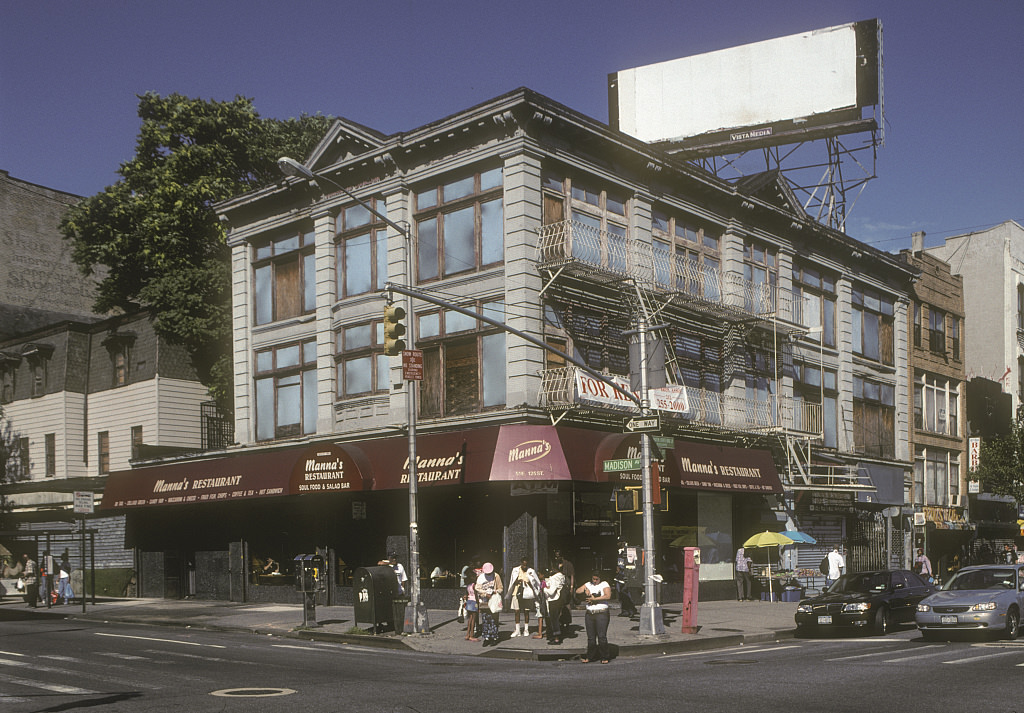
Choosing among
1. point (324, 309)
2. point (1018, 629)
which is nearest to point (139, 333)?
point (324, 309)

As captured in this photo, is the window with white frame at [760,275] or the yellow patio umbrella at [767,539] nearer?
the yellow patio umbrella at [767,539]

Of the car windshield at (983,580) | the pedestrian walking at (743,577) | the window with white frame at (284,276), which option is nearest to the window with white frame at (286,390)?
the window with white frame at (284,276)

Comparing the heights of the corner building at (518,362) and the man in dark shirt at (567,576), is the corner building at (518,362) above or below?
above

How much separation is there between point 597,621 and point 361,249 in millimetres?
16529

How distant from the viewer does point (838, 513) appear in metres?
39.1

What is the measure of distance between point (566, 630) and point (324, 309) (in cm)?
1486

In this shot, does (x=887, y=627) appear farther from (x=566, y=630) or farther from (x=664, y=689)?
(x=664, y=689)

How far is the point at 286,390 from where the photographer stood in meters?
35.0

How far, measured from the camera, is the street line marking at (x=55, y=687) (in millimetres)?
13734

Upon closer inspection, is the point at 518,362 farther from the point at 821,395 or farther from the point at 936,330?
the point at 936,330

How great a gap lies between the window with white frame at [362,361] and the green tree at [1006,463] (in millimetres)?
29566

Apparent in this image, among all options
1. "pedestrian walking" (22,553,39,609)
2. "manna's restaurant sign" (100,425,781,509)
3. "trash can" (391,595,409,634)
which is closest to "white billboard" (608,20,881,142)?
"manna's restaurant sign" (100,425,781,509)

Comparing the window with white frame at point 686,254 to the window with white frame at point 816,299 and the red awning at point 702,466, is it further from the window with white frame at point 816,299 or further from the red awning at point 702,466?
the window with white frame at point 816,299

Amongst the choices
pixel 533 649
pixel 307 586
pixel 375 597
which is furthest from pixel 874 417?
pixel 533 649
